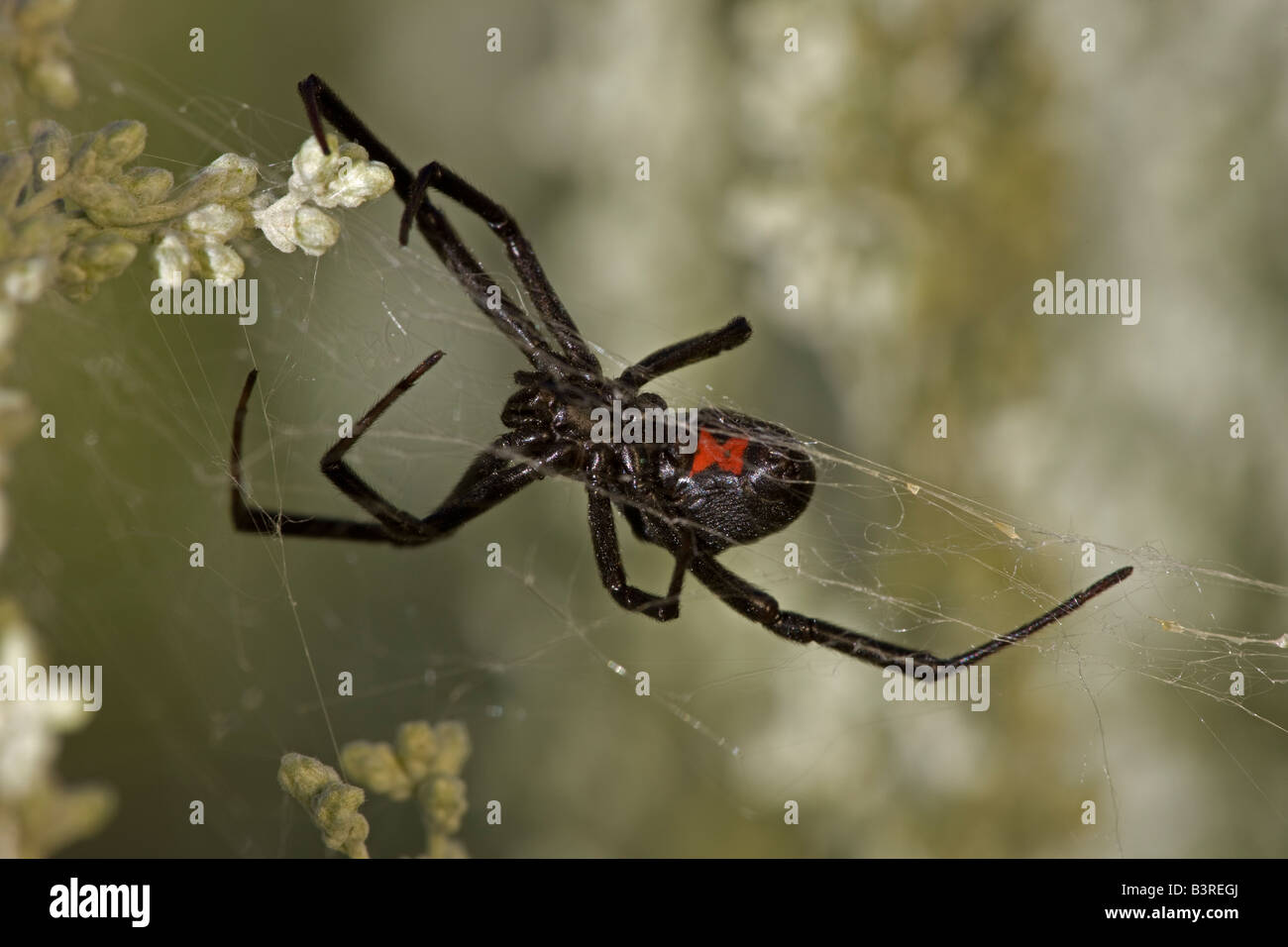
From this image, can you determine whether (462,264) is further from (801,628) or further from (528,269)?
(801,628)

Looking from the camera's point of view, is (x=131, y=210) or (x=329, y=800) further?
(x=329, y=800)

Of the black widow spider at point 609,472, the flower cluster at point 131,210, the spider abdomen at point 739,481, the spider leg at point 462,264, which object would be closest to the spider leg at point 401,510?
the black widow spider at point 609,472

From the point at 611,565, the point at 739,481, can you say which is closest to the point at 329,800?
the point at 611,565

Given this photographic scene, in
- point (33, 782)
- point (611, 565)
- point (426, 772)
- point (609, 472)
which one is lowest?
point (426, 772)

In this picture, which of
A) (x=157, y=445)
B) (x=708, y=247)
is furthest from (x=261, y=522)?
(x=708, y=247)

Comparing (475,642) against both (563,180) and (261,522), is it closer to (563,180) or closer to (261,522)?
(261,522)

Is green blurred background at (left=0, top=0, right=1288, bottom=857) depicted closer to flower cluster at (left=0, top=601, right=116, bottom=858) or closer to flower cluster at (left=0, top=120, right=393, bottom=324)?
flower cluster at (left=0, top=120, right=393, bottom=324)
